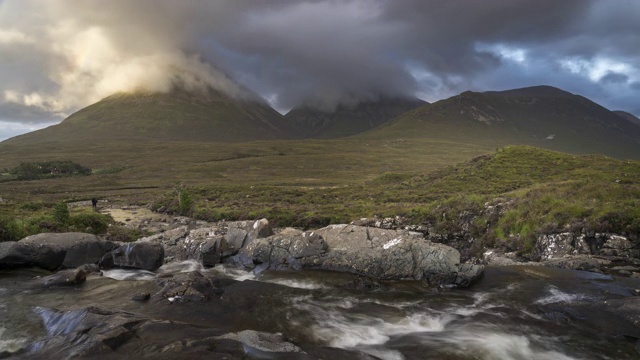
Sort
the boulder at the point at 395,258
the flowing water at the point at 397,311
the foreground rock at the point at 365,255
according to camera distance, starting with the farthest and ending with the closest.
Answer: the foreground rock at the point at 365,255 < the boulder at the point at 395,258 < the flowing water at the point at 397,311

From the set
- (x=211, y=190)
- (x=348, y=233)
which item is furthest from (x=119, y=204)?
(x=348, y=233)

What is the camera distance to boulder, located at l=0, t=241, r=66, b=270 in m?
28.6

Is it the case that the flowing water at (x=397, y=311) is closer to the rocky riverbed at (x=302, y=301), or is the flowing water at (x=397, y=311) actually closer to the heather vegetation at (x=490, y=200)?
the rocky riverbed at (x=302, y=301)

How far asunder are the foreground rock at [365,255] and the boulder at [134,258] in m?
6.52

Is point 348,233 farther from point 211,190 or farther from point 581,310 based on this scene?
point 211,190

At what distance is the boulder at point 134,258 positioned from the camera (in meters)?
30.8

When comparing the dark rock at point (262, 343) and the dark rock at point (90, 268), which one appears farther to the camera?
the dark rock at point (90, 268)

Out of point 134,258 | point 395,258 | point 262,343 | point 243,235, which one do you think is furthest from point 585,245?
point 134,258

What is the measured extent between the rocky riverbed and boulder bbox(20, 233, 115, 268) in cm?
10

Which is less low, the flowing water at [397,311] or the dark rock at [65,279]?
the dark rock at [65,279]

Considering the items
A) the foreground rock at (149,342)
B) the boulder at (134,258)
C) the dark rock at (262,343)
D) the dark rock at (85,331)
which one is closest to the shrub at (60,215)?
the boulder at (134,258)

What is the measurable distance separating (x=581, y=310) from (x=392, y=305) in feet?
33.9

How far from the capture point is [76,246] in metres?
31.7

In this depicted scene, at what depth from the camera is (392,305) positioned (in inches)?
910
